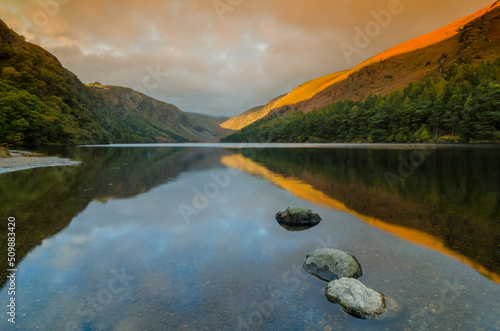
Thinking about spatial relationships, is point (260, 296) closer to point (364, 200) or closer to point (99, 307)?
point (99, 307)

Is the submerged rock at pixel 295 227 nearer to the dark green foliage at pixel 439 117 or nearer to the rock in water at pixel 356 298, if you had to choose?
the rock in water at pixel 356 298

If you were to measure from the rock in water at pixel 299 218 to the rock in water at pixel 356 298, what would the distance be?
6.53 metres

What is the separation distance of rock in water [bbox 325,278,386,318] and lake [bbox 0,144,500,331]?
0.22m

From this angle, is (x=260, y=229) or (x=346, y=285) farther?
(x=260, y=229)

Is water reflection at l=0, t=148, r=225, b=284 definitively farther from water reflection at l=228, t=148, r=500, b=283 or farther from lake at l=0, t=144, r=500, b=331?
water reflection at l=228, t=148, r=500, b=283

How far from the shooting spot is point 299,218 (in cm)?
1373

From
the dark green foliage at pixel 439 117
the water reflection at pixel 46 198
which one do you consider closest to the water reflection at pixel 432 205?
the water reflection at pixel 46 198

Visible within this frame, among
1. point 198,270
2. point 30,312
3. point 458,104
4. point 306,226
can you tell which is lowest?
point 306,226

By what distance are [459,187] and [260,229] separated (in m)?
19.8

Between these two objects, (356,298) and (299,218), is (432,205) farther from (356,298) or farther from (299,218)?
(356,298)

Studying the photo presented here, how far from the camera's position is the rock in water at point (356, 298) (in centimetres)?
620

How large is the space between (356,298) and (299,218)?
7.29 meters

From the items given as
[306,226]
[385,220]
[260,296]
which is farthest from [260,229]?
[385,220]

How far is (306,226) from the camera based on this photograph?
1326 centimetres
